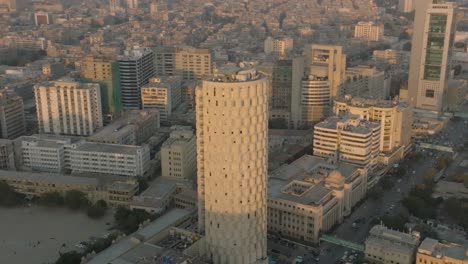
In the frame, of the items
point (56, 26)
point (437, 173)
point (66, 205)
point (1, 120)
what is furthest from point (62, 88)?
point (56, 26)

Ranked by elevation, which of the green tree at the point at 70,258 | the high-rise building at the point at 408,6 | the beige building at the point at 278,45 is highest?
the high-rise building at the point at 408,6

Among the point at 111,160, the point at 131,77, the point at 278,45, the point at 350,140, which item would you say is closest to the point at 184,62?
the point at 131,77

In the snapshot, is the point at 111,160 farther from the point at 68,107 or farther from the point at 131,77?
the point at 131,77

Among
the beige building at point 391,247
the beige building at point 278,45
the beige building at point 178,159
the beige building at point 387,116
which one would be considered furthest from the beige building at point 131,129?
the beige building at point 278,45

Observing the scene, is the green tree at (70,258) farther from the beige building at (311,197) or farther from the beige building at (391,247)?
the beige building at (391,247)

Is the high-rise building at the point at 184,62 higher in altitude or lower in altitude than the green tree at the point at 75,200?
higher

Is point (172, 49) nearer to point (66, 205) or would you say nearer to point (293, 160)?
point (293, 160)

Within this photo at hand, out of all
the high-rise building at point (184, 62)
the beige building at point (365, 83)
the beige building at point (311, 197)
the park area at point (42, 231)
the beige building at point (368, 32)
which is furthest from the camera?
the beige building at point (368, 32)
